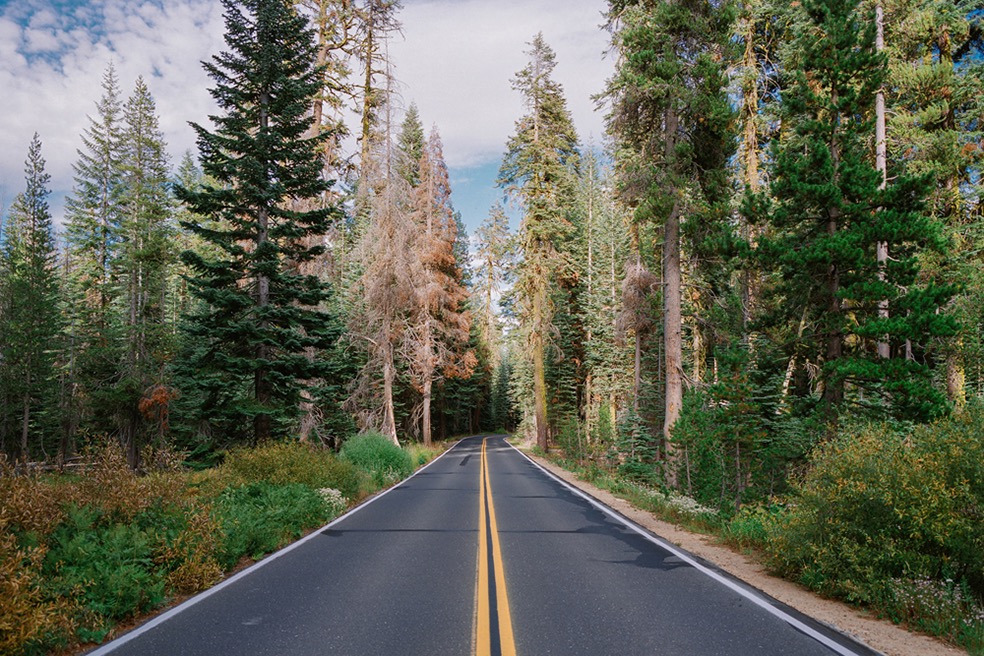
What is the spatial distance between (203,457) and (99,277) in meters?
22.7

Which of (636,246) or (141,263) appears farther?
(141,263)

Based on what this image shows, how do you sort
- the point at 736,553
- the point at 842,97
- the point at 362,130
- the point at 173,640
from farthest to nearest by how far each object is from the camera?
1. the point at 362,130
2. the point at 842,97
3. the point at 736,553
4. the point at 173,640

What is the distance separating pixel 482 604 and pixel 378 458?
43.3 feet

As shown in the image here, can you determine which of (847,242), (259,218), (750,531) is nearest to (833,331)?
(847,242)

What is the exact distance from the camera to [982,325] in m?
20.4

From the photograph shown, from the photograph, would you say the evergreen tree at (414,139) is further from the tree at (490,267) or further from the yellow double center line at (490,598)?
the yellow double center line at (490,598)

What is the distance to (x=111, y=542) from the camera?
5.54 meters

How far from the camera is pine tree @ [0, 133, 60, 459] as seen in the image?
30906 mm

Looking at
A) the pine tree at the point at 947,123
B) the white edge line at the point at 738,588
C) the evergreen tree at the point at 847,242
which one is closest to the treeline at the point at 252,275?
the white edge line at the point at 738,588

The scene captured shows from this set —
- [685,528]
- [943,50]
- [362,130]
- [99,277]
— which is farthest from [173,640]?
[99,277]

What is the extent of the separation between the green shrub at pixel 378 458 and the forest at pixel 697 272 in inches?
85.3

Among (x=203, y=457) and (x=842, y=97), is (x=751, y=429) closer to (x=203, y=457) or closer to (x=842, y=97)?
(x=842, y=97)

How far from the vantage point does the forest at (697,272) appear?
654 cm

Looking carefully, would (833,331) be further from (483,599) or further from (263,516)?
(263,516)
